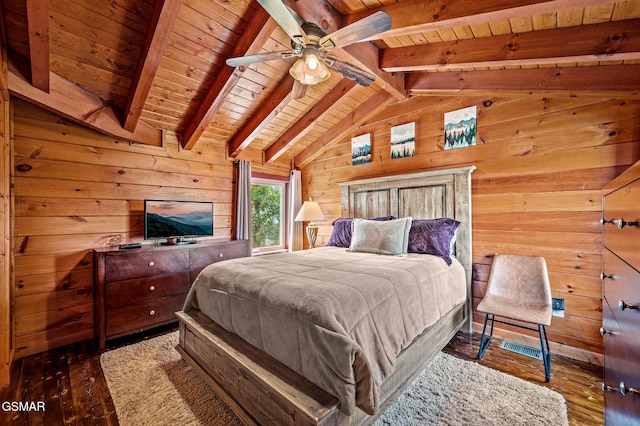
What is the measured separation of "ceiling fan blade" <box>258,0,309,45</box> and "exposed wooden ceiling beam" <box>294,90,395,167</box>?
74.9 inches

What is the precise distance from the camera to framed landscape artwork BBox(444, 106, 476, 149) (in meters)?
2.95

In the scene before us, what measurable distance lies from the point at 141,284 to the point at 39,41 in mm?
2079

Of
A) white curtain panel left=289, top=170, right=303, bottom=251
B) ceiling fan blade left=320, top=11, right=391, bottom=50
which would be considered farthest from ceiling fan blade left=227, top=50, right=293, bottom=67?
white curtain panel left=289, top=170, right=303, bottom=251

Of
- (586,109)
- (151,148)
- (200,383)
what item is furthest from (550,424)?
(151,148)

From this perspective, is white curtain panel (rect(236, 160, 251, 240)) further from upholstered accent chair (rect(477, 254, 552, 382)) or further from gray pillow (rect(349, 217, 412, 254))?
upholstered accent chair (rect(477, 254, 552, 382))

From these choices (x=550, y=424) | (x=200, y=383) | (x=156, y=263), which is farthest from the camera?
(x=156, y=263)

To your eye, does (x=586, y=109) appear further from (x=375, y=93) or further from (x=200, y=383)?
(x=200, y=383)

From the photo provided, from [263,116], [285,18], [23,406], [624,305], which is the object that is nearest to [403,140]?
[263,116]

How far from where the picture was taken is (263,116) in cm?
330

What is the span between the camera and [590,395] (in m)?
1.84

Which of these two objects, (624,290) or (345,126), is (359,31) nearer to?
(624,290)

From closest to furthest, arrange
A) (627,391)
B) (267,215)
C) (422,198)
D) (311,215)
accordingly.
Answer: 1. (627,391)
2. (422,198)
3. (311,215)
4. (267,215)

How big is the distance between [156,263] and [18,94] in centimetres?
175

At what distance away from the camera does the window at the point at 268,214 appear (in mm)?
4488
